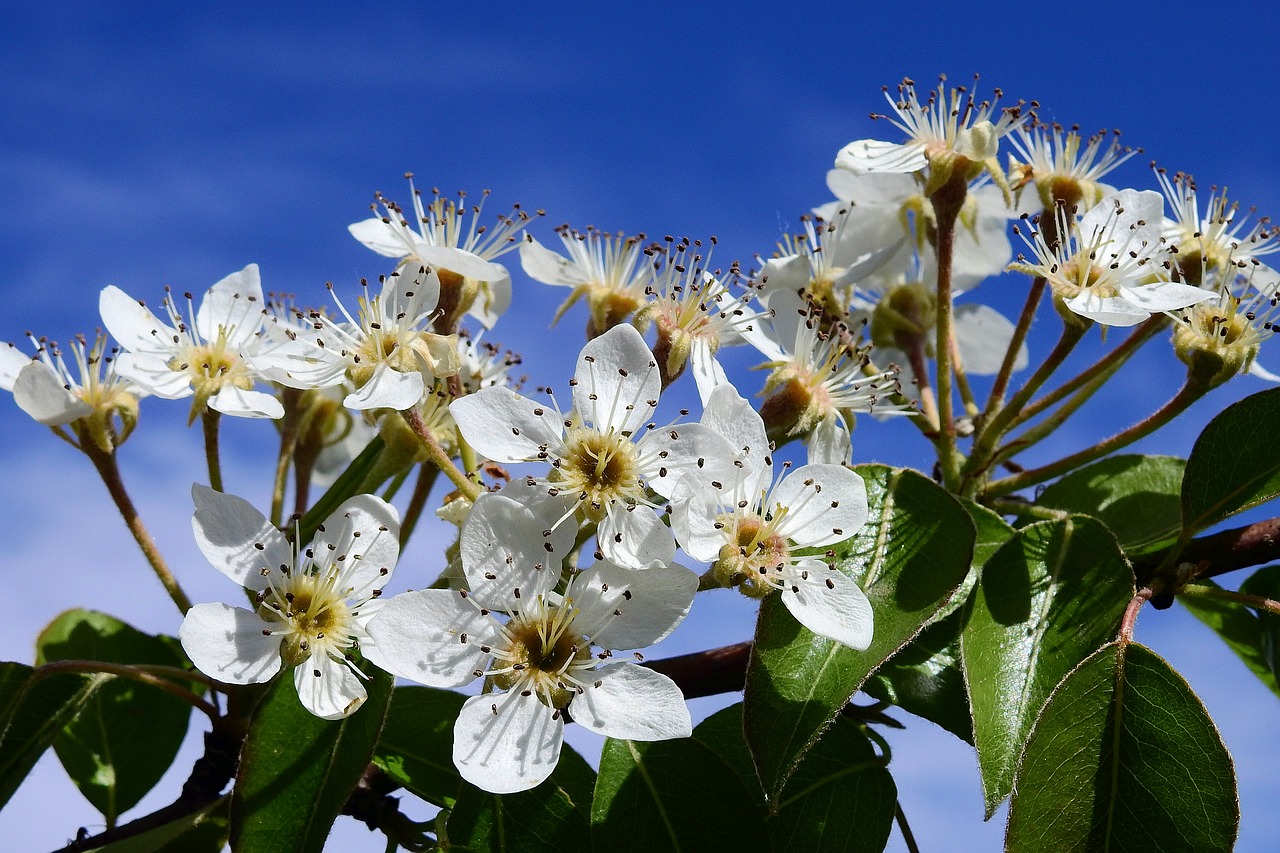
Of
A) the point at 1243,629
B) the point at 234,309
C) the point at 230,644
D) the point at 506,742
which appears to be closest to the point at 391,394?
the point at 230,644

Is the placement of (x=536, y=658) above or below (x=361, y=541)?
below

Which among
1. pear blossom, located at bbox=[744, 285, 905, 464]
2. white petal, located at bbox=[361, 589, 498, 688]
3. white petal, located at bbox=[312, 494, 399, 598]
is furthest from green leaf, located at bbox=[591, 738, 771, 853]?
pear blossom, located at bbox=[744, 285, 905, 464]

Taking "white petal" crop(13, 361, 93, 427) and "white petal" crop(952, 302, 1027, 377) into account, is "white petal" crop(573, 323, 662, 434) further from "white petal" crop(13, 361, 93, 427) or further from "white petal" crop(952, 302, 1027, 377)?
"white petal" crop(952, 302, 1027, 377)

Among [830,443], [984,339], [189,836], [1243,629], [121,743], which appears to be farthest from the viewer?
[984,339]

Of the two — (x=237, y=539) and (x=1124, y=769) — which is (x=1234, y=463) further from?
(x=237, y=539)

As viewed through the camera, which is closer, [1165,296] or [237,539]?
[237,539]

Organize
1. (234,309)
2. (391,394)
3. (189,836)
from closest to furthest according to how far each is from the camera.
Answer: (391,394) → (189,836) → (234,309)

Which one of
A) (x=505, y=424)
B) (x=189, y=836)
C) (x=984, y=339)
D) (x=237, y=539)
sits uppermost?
(x=984, y=339)
